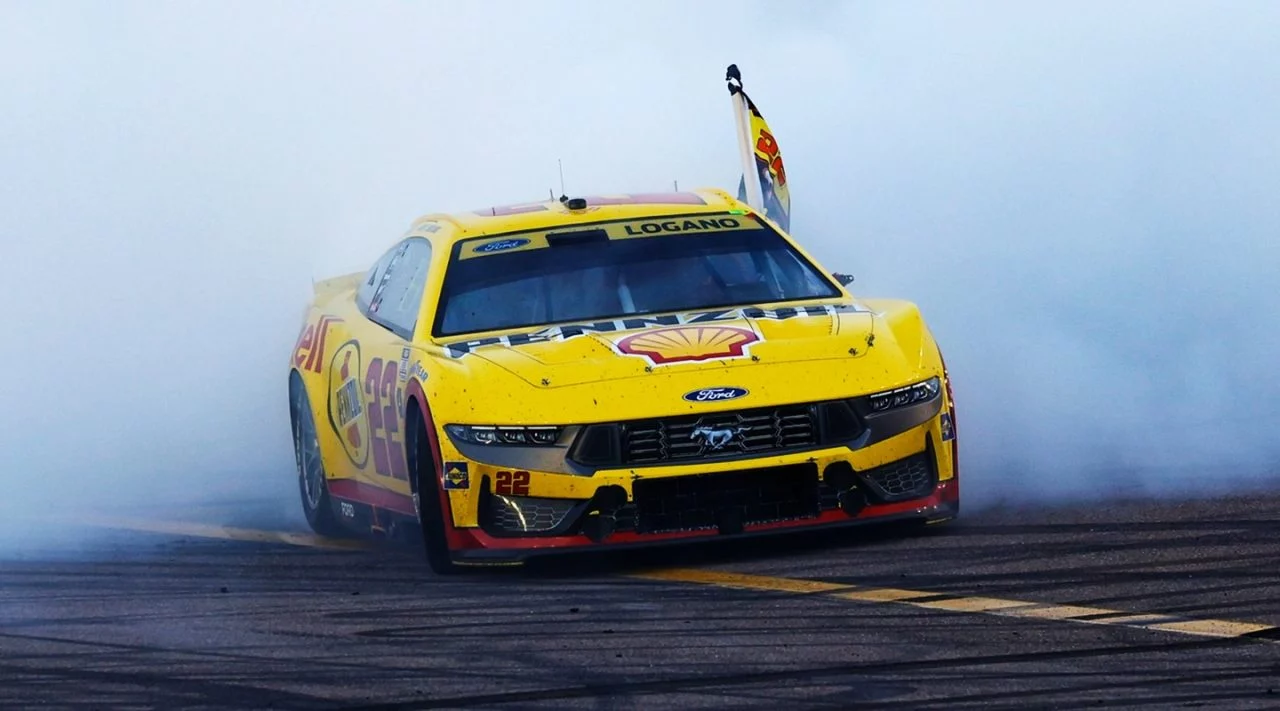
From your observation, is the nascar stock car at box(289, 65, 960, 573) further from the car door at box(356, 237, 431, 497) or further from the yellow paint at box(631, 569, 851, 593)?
the yellow paint at box(631, 569, 851, 593)

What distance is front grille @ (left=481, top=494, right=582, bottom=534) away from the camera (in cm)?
855

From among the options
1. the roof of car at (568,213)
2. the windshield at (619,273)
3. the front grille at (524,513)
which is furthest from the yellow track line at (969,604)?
the roof of car at (568,213)

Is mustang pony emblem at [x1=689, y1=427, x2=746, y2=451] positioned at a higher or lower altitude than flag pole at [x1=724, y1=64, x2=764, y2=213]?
lower

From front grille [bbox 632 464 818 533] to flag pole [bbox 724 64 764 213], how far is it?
5.89 m

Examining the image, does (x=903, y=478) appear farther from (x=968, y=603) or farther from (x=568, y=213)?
(x=568, y=213)

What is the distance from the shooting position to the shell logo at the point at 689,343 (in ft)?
28.7

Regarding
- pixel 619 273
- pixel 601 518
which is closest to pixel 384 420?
pixel 619 273

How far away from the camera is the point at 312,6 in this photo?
21.1 metres

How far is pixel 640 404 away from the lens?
8523 mm

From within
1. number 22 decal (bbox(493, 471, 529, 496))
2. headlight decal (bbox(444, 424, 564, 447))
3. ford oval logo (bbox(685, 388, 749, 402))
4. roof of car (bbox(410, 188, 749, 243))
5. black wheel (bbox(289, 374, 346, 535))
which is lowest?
black wheel (bbox(289, 374, 346, 535))

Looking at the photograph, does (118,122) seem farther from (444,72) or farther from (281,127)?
(444,72)

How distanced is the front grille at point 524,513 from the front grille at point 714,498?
24 centimetres

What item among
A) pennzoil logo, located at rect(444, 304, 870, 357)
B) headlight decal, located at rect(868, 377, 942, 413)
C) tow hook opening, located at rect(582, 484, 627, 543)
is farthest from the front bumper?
pennzoil logo, located at rect(444, 304, 870, 357)

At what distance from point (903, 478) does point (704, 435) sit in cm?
70
